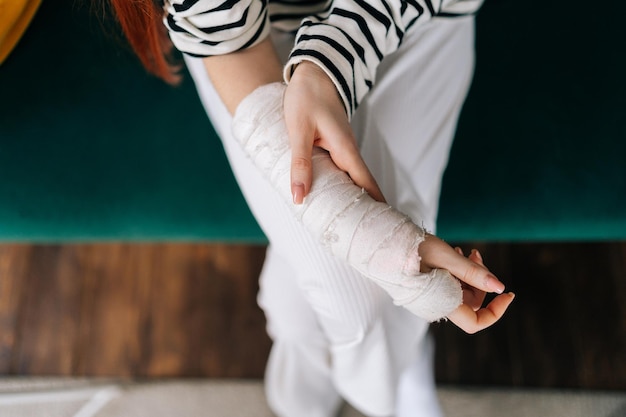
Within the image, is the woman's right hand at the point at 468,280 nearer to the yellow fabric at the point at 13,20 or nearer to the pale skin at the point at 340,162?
the pale skin at the point at 340,162

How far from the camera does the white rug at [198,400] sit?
961mm

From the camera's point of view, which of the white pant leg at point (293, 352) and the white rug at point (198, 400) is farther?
the white rug at point (198, 400)

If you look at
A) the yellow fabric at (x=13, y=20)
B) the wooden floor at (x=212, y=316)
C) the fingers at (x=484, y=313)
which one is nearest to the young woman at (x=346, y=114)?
the fingers at (x=484, y=313)

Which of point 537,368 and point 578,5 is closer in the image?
point 578,5

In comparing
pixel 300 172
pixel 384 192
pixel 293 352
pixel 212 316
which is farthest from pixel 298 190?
pixel 212 316

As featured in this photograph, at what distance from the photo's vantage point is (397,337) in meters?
0.69

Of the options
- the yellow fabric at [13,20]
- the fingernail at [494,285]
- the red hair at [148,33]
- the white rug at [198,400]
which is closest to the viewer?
the fingernail at [494,285]

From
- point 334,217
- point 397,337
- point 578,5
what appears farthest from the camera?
point 578,5

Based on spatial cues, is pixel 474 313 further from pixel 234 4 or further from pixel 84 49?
pixel 84 49

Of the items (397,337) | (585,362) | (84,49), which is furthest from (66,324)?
(585,362)

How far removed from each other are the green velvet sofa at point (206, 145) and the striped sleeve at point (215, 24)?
188 millimetres

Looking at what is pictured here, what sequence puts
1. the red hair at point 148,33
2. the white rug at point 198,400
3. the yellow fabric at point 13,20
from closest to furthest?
the red hair at point 148,33
the yellow fabric at point 13,20
the white rug at point 198,400

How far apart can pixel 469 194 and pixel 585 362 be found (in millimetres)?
448

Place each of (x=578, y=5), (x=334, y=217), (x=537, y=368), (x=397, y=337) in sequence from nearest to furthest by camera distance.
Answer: (x=334, y=217) < (x=397, y=337) < (x=578, y=5) < (x=537, y=368)
